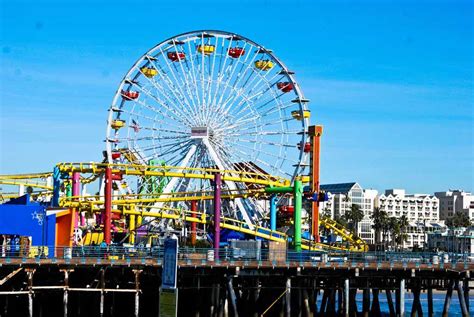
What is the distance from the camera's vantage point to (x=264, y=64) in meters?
102

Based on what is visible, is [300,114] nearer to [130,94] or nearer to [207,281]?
[130,94]

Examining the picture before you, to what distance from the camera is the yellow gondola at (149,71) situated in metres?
102

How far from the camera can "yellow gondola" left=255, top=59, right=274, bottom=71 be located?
101706 millimetres

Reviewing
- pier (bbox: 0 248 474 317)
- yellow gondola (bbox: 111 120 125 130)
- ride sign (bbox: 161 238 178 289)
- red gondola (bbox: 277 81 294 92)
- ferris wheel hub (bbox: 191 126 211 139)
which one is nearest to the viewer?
ride sign (bbox: 161 238 178 289)

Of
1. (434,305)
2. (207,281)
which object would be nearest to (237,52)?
(434,305)

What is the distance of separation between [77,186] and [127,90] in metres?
11.9

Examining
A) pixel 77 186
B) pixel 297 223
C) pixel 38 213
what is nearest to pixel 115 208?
pixel 77 186

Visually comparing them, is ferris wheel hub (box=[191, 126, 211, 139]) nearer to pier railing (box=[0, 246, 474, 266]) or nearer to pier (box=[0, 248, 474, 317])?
pier railing (box=[0, 246, 474, 266])

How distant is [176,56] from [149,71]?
3067 mm

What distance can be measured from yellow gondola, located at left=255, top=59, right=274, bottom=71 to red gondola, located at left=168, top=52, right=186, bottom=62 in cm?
721

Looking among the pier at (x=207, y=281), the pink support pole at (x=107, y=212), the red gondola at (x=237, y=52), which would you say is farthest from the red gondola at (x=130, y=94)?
the pier at (x=207, y=281)

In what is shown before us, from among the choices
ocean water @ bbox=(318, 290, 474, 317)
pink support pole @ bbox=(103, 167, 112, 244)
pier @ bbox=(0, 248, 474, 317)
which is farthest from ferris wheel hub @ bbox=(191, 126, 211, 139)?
pier @ bbox=(0, 248, 474, 317)

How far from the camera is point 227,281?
214ft

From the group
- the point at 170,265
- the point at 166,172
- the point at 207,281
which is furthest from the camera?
the point at 166,172
